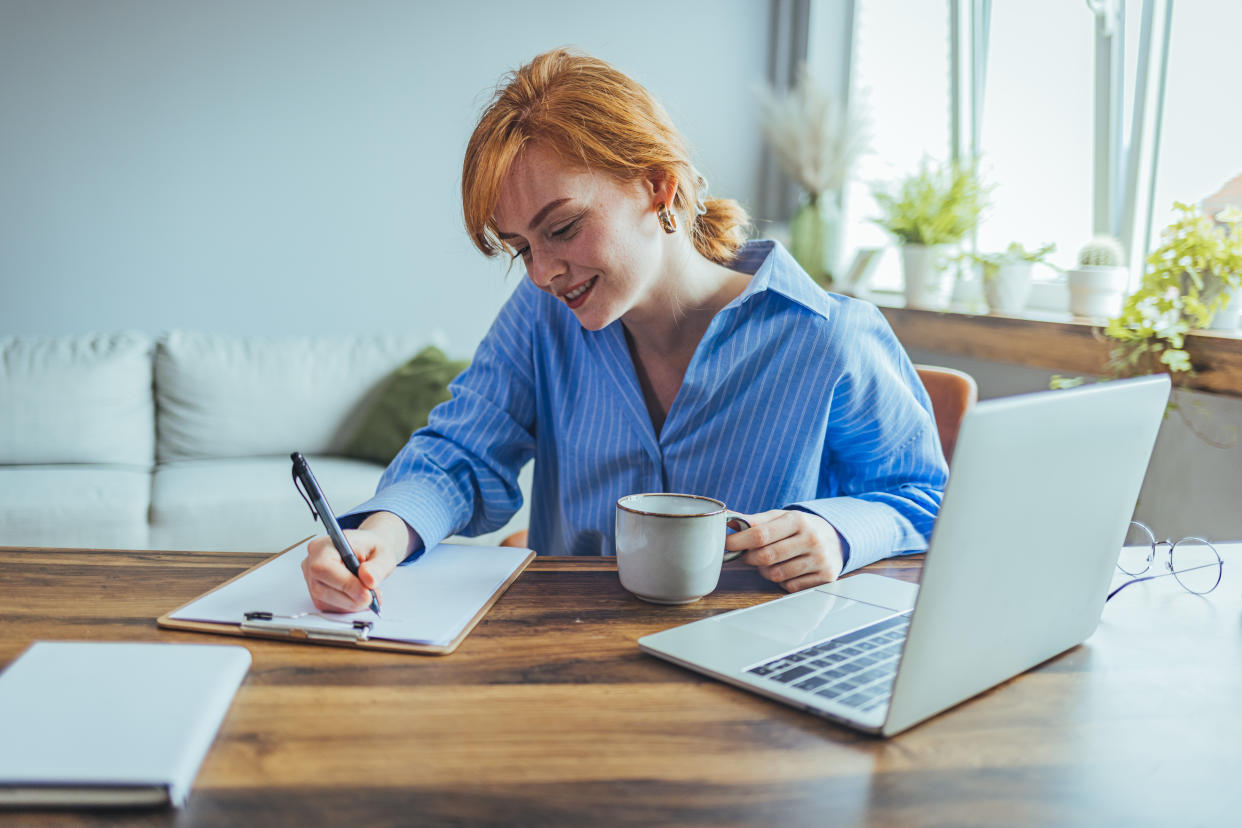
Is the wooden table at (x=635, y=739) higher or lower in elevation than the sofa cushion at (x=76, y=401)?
higher

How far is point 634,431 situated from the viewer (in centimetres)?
119

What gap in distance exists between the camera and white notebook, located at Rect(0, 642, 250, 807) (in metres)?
0.48

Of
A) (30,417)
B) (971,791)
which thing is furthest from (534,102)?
(30,417)

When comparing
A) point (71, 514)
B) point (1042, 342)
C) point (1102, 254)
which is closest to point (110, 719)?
point (1042, 342)

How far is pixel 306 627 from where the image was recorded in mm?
731

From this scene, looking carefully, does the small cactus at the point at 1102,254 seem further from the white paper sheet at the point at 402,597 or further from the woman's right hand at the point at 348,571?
the woman's right hand at the point at 348,571

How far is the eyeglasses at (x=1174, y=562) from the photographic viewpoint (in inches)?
37.4

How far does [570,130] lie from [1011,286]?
1907 millimetres

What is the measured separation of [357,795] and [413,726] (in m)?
0.09

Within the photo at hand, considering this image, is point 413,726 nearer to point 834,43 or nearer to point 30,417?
point 30,417

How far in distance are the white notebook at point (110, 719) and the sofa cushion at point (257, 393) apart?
2.62m

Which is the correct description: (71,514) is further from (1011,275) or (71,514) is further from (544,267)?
(1011,275)

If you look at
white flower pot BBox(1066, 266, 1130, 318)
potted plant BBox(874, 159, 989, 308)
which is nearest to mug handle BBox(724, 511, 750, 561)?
white flower pot BBox(1066, 266, 1130, 318)

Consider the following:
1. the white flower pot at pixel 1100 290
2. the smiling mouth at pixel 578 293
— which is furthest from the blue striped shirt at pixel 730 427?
the white flower pot at pixel 1100 290
